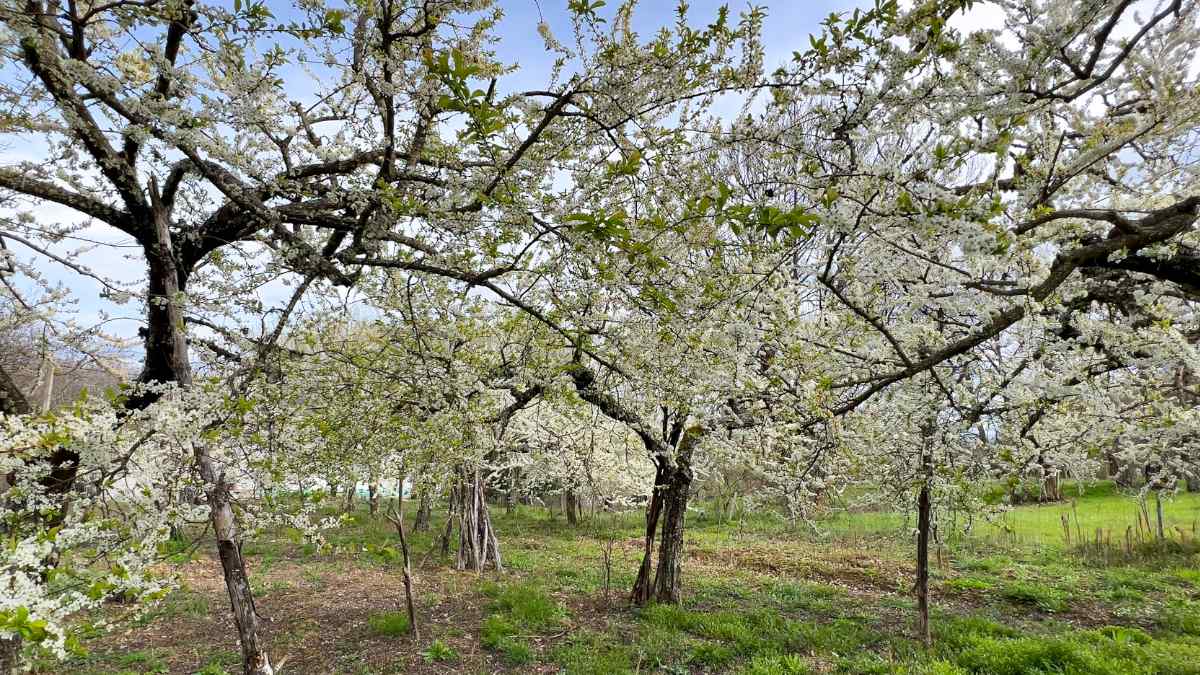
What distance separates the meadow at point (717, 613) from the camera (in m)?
5.80

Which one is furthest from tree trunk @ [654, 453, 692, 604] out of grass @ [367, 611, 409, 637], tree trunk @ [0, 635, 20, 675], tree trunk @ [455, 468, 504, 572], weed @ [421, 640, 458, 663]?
tree trunk @ [0, 635, 20, 675]

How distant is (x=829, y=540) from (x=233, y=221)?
14324mm

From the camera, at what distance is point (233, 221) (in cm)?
406

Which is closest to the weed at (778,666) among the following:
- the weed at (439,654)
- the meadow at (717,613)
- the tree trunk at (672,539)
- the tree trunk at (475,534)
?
the meadow at (717,613)

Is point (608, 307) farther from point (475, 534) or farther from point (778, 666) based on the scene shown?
point (475, 534)

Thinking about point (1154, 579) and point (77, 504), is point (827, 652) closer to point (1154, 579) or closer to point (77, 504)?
point (77, 504)

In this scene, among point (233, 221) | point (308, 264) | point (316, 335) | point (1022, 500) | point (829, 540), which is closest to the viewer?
point (308, 264)

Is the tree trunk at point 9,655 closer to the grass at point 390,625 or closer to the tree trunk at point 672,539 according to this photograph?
the grass at point 390,625

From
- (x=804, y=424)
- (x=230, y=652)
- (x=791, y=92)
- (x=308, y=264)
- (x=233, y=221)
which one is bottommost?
(x=230, y=652)

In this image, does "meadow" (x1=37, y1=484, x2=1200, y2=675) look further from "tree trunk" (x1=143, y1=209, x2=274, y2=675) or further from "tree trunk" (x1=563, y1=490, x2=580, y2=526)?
"tree trunk" (x1=563, y1=490, x2=580, y2=526)

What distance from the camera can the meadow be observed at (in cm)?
580

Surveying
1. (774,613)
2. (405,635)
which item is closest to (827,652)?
(774,613)

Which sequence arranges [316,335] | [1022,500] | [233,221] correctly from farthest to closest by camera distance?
[1022,500]
[316,335]
[233,221]

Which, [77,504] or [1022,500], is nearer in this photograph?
[77,504]
